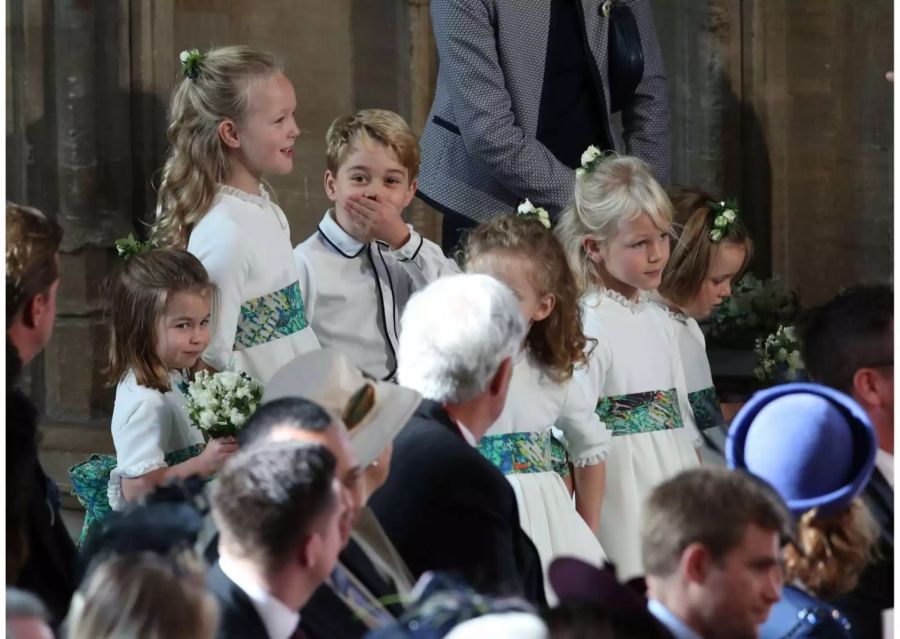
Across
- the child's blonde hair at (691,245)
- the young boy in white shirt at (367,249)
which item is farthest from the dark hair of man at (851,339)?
the young boy in white shirt at (367,249)

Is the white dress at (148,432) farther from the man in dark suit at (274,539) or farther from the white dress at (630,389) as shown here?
the man in dark suit at (274,539)

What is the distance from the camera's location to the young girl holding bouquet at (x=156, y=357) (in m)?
3.26

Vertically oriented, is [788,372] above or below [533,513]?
above

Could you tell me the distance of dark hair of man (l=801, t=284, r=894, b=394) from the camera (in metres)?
2.64

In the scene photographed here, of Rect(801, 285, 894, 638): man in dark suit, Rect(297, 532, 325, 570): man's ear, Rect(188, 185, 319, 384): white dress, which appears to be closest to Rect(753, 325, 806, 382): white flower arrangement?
Rect(801, 285, 894, 638): man in dark suit

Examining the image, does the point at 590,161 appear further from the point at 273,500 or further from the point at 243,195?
the point at 273,500

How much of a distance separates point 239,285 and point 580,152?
3.30 ft

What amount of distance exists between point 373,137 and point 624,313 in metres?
0.65

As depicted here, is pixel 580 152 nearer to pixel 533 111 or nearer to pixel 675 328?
pixel 533 111

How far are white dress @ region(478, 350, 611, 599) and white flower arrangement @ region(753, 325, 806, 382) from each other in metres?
0.34

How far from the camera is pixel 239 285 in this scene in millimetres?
3400

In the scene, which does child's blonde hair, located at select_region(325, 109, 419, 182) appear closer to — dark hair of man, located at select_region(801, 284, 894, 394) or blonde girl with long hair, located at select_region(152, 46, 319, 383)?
blonde girl with long hair, located at select_region(152, 46, 319, 383)

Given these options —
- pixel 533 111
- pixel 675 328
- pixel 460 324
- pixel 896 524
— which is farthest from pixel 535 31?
pixel 896 524

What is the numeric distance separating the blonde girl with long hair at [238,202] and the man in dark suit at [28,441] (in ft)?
2.61
